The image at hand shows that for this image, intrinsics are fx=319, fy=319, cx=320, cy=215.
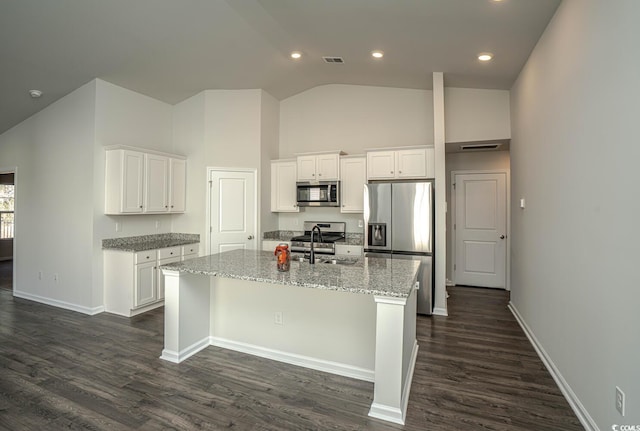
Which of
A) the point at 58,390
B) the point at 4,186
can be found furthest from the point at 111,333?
the point at 4,186

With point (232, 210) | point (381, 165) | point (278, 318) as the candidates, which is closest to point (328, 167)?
point (381, 165)

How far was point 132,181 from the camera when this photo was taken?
443 centimetres

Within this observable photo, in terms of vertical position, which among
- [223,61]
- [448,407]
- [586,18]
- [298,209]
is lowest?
[448,407]

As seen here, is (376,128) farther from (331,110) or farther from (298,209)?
(298,209)

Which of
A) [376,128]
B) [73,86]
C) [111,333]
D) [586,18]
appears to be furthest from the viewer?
[376,128]

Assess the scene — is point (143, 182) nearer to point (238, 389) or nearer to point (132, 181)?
point (132, 181)

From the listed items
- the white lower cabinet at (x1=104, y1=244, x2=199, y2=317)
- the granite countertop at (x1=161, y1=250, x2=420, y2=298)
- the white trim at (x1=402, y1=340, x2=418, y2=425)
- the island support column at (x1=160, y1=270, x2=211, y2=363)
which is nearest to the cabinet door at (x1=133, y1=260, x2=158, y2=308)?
the white lower cabinet at (x1=104, y1=244, x2=199, y2=317)

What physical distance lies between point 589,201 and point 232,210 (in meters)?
4.44

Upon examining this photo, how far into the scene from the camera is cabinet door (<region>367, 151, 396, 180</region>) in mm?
4676

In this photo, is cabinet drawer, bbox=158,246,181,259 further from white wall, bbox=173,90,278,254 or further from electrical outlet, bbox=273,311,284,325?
electrical outlet, bbox=273,311,284,325

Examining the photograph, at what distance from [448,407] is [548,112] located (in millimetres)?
2657

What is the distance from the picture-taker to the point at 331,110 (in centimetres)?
559

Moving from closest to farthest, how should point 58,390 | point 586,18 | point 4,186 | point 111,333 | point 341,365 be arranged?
point 586,18
point 58,390
point 341,365
point 111,333
point 4,186

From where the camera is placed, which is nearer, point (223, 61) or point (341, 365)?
point (341, 365)
